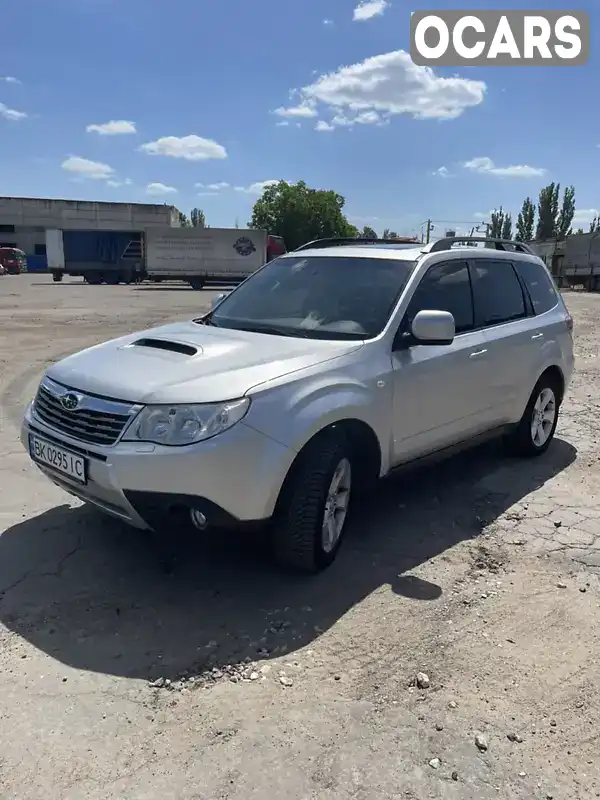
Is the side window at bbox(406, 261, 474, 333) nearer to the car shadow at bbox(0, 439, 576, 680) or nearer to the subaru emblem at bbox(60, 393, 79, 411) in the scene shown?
the car shadow at bbox(0, 439, 576, 680)

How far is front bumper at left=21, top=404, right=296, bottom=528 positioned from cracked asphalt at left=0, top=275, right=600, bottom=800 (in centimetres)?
50

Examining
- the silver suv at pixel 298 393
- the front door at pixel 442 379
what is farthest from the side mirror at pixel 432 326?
the front door at pixel 442 379

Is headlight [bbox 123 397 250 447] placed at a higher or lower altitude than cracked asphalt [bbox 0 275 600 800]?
higher

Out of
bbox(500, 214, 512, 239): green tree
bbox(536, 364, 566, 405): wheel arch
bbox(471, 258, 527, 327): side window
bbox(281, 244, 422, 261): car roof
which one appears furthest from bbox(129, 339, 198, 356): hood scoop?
bbox(500, 214, 512, 239): green tree

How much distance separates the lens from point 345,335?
4008 millimetres

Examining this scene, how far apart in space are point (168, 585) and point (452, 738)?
165 cm

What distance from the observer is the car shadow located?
3004 millimetres

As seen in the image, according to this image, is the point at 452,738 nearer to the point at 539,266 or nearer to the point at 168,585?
the point at 168,585

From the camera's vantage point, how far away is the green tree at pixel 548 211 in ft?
245

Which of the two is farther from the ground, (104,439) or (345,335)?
(345,335)

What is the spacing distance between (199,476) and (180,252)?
121 ft

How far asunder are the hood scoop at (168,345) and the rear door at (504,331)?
2286 mm

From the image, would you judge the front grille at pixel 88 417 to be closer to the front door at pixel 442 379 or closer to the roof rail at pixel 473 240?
the front door at pixel 442 379

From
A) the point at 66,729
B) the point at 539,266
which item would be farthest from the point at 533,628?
the point at 539,266
